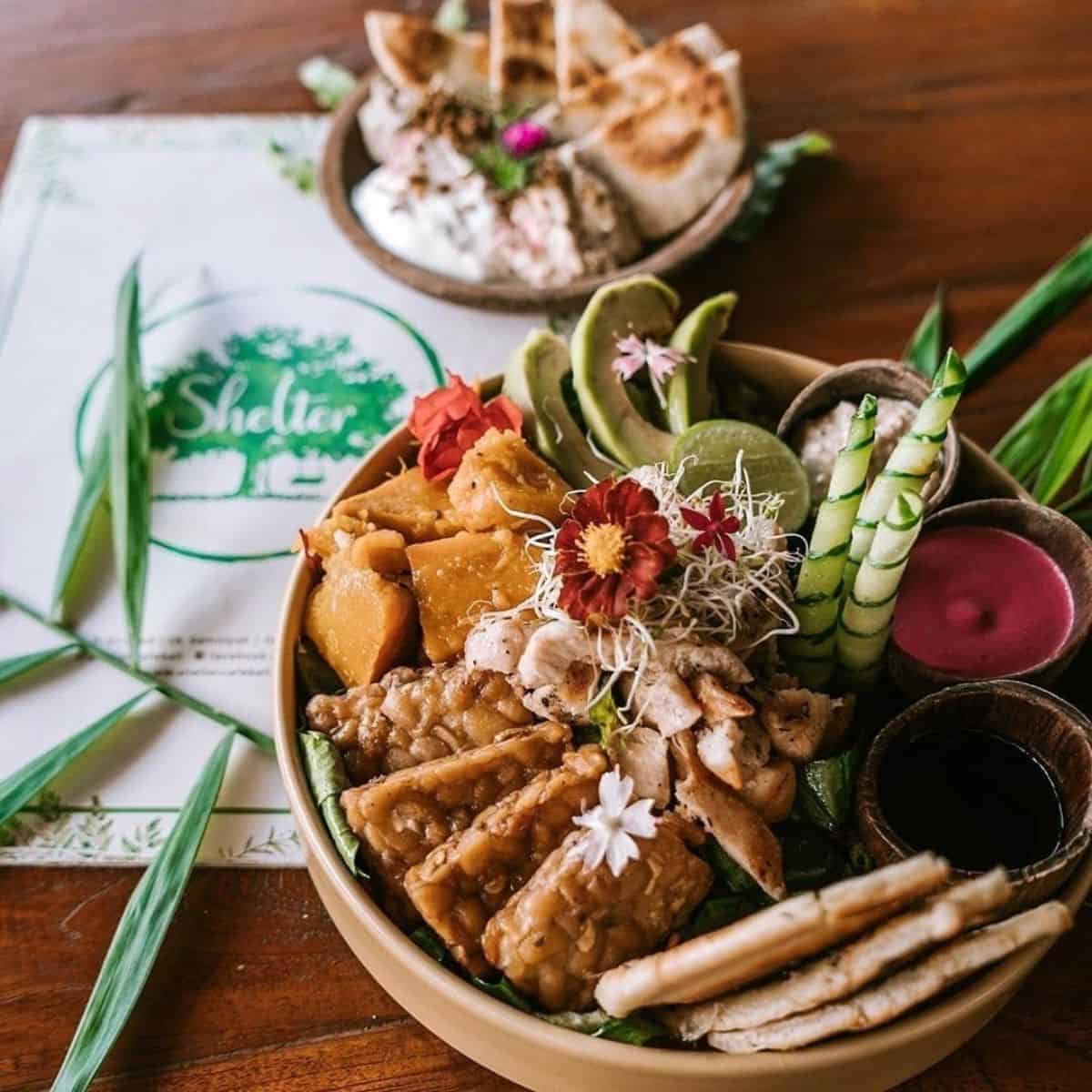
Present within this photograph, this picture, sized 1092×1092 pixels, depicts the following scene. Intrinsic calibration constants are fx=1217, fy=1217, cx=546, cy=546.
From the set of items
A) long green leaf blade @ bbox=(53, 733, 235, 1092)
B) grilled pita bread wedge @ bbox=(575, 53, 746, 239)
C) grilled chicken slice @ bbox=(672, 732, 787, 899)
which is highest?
grilled pita bread wedge @ bbox=(575, 53, 746, 239)

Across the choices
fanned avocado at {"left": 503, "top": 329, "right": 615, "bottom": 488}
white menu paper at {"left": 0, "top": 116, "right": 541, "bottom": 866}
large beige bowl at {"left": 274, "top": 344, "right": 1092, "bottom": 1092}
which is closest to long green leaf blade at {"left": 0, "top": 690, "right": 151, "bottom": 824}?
white menu paper at {"left": 0, "top": 116, "right": 541, "bottom": 866}

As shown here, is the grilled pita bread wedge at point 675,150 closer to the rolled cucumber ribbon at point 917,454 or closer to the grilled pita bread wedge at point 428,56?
the grilled pita bread wedge at point 428,56

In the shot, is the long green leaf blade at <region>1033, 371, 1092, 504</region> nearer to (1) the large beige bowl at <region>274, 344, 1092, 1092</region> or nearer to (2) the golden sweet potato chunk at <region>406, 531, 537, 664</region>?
(1) the large beige bowl at <region>274, 344, 1092, 1092</region>

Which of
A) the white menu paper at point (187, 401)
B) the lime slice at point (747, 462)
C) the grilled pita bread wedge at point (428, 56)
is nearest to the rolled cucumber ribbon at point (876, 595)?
the lime slice at point (747, 462)

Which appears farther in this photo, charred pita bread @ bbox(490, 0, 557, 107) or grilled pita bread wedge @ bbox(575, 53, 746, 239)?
charred pita bread @ bbox(490, 0, 557, 107)

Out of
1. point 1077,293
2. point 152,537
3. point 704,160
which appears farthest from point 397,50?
point 1077,293

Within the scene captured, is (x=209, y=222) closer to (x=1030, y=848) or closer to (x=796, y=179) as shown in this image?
(x=796, y=179)
